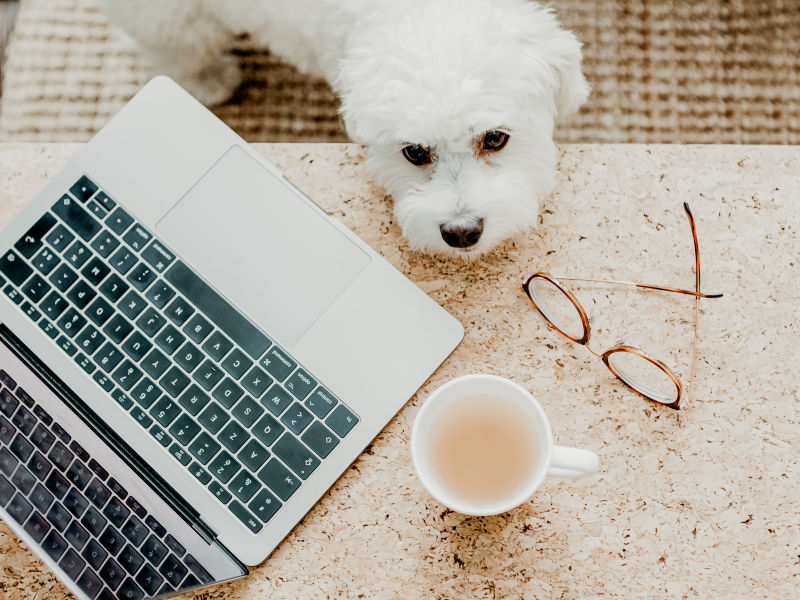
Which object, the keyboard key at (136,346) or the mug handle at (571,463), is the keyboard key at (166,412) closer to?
the keyboard key at (136,346)

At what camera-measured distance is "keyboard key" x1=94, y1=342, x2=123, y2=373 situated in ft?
2.39

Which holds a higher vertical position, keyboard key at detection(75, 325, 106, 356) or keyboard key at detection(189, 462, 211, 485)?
keyboard key at detection(75, 325, 106, 356)

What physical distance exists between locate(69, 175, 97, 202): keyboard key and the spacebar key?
0.44 ft

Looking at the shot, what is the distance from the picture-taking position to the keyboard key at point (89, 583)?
0.69 m

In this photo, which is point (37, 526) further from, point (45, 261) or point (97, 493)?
point (45, 261)

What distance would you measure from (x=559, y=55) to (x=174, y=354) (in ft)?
1.84

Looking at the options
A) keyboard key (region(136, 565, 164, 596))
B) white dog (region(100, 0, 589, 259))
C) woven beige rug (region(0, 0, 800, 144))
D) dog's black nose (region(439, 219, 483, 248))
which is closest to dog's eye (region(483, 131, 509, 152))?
white dog (region(100, 0, 589, 259))

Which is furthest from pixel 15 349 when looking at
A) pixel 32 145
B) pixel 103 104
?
pixel 103 104

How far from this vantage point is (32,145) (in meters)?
0.79

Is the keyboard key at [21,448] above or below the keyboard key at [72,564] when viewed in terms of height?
above

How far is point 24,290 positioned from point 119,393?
0.54ft

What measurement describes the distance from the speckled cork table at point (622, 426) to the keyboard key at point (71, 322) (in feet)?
0.81

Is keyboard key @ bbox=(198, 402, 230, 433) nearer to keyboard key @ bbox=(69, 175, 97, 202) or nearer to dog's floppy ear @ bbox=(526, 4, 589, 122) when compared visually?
keyboard key @ bbox=(69, 175, 97, 202)

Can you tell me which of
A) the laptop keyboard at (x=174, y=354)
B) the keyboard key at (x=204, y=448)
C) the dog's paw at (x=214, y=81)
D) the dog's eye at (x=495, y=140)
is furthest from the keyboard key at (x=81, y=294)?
the dog's paw at (x=214, y=81)
